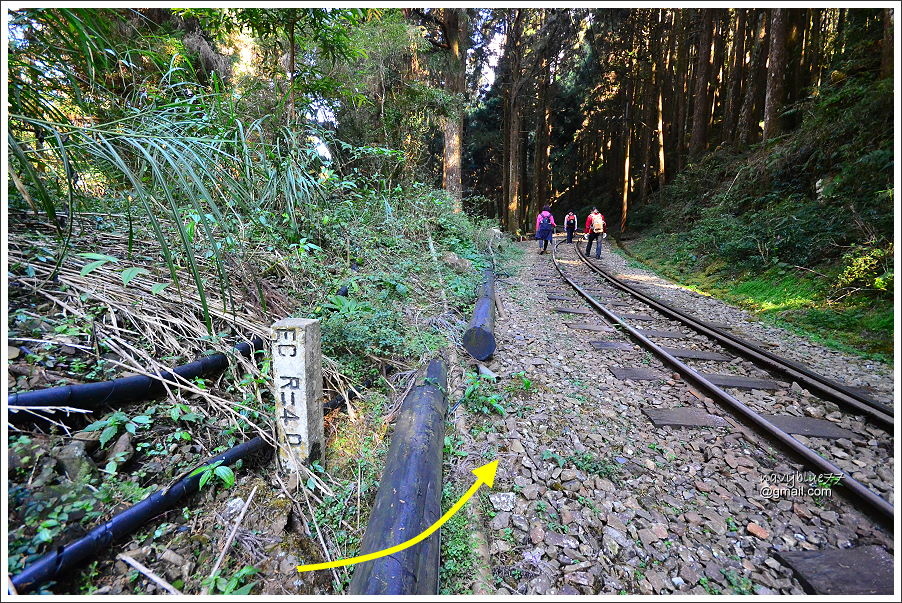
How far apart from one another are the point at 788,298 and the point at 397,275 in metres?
6.75

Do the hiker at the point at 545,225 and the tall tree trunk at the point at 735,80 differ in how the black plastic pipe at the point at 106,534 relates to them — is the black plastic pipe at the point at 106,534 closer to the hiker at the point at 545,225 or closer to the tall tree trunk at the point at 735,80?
the hiker at the point at 545,225

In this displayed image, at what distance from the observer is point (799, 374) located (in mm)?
3557

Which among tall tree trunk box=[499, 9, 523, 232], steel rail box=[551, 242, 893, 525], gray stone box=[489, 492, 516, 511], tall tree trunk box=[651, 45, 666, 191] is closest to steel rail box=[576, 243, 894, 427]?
steel rail box=[551, 242, 893, 525]

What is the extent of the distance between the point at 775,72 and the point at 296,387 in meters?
14.5

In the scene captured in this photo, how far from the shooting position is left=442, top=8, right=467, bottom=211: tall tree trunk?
9.91 m

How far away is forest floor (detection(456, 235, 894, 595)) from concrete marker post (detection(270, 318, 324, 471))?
1.02 meters

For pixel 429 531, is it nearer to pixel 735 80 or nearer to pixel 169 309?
pixel 169 309

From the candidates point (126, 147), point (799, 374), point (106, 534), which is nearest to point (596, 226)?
point (799, 374)

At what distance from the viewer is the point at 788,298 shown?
6.22 meters

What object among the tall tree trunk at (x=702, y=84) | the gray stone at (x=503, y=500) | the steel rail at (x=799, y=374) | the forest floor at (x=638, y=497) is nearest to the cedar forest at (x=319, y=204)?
the tall tree trunk at (x=702, y=84)

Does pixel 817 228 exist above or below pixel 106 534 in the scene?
above

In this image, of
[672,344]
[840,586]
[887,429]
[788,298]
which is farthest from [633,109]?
[840,586]

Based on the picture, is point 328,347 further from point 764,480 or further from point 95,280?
point 764,480

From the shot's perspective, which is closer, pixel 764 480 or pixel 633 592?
pixel 633 592
